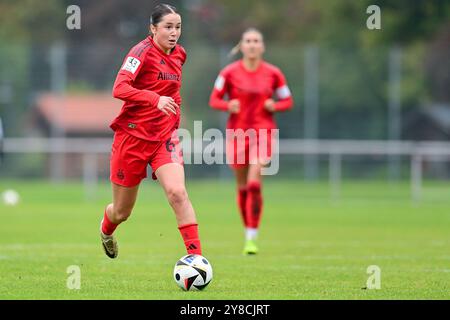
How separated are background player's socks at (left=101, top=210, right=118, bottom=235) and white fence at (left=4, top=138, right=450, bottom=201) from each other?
1422cm

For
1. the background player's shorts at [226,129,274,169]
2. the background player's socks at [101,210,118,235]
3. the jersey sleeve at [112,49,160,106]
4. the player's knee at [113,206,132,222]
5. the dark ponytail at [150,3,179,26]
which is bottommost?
the background player's socks at [101,210,118,235]

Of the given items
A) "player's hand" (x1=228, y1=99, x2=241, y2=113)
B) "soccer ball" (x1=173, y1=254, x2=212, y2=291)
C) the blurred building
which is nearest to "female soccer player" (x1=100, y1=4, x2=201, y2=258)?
"soccer ball" (x1=173, y1=254, x2=212, y2=291)

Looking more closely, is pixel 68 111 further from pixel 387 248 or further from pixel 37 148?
pixel 387 248

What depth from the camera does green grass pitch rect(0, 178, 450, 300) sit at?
348 inches

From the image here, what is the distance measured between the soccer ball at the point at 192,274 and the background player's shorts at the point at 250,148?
477cm

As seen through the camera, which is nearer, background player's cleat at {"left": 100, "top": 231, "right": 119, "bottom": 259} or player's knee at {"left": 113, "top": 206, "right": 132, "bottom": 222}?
player's knee at {"left": 113, "top": 206, "right": 132, "bottom": 222}

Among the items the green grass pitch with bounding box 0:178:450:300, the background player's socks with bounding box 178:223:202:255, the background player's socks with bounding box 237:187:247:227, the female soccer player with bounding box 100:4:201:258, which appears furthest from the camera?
the background player's socks with bounding box 237:187:247:227

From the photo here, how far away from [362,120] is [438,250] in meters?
19.7

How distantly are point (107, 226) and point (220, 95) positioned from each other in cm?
386

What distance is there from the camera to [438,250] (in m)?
13.0

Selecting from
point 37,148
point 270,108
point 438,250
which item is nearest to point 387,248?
point 438,250

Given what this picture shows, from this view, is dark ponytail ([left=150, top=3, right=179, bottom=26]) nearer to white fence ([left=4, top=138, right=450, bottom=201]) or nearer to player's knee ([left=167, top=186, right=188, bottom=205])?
player's knee ([left=167, top=186, right=188, bottom=205])

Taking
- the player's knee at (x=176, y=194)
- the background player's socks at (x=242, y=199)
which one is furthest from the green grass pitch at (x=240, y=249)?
the player's knee at (x=176, y=194)

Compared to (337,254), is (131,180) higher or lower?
higher
